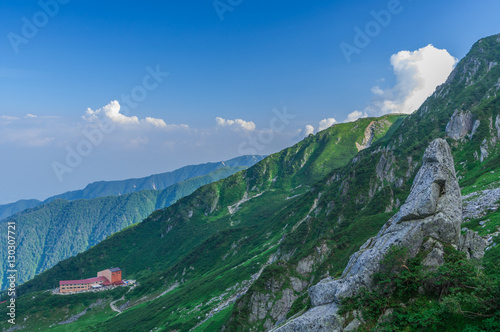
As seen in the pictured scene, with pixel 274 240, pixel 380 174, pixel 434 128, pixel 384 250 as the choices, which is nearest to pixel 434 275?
pixel 384 250

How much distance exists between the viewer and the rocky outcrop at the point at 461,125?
124m

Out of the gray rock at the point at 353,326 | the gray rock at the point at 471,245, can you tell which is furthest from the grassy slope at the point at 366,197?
the gray rock at the point at 353,326

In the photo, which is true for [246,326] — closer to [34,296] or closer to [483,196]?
[483,196]

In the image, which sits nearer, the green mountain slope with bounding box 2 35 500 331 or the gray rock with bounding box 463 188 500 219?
the gray rock with bounding box 463 188 500 219

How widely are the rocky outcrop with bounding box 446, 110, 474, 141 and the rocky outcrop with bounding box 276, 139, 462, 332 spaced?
117m

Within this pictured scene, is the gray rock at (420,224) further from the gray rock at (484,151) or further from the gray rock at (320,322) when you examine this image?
the gray rock at (484,151)

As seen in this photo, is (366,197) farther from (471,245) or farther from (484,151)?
(471,245)

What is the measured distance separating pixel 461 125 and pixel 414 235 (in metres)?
130

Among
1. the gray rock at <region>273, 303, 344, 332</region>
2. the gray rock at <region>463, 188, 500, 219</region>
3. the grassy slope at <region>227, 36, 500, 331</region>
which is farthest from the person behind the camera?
the grassy slope at <region>227, 36, 500, 331</region>

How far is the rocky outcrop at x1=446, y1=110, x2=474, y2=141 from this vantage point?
124 metres

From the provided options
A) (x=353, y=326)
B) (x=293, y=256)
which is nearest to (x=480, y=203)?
(x=353, y=326)

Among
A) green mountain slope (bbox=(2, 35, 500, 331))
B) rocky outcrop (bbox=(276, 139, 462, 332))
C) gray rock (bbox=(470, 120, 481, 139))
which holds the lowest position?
green mountain slope (bbox=(2, 35, 500, 331))

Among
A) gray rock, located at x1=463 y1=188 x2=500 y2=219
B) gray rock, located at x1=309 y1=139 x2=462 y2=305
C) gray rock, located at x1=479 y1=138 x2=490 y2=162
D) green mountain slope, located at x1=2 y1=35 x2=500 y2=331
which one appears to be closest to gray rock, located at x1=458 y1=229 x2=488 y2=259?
green mountain slope, located at x1=2 y1=35 x2=500 y2=331

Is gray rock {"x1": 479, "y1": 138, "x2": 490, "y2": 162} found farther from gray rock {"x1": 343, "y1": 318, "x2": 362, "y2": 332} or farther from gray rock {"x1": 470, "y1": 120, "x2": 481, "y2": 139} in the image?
gray rock {"x1": 343, "y1": 318, "x2": 362, "y2": 332}
